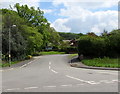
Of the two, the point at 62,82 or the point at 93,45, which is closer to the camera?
the point at 62,82

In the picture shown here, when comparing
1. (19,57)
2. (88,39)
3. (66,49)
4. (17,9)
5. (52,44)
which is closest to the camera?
(88,39)

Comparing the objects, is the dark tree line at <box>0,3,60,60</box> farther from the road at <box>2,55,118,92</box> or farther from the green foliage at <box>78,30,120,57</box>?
the road at <box>2,55,118,92</box>

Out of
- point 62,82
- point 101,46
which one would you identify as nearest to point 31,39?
point 101,46

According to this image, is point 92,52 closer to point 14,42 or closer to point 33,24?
point 14,42

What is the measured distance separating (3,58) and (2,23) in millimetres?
6775

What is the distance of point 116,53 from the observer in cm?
3969

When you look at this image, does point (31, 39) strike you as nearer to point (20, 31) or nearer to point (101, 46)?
point (20, 31)

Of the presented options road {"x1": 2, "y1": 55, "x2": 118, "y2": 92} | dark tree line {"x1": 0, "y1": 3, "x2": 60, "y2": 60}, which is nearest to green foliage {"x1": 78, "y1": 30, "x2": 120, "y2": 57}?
dark tree line {"x1": 0, "y1": 3, "x2": 60, "y2": 60}

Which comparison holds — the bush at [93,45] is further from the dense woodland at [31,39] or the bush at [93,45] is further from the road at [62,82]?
the road at [62,82]

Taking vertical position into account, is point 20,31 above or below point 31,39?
above

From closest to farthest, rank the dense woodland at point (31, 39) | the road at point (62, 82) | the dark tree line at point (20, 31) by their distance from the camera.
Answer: the road at point (62, 82) < the dense woodland at point (31, 39) < the dark tree line at point (20, 31)

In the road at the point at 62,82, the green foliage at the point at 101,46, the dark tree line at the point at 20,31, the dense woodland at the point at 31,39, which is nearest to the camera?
the road at the point at 62,82

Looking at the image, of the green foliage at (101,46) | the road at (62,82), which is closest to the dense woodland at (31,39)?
the green foliage at (101,46)

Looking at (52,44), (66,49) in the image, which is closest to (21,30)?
(66,49)
